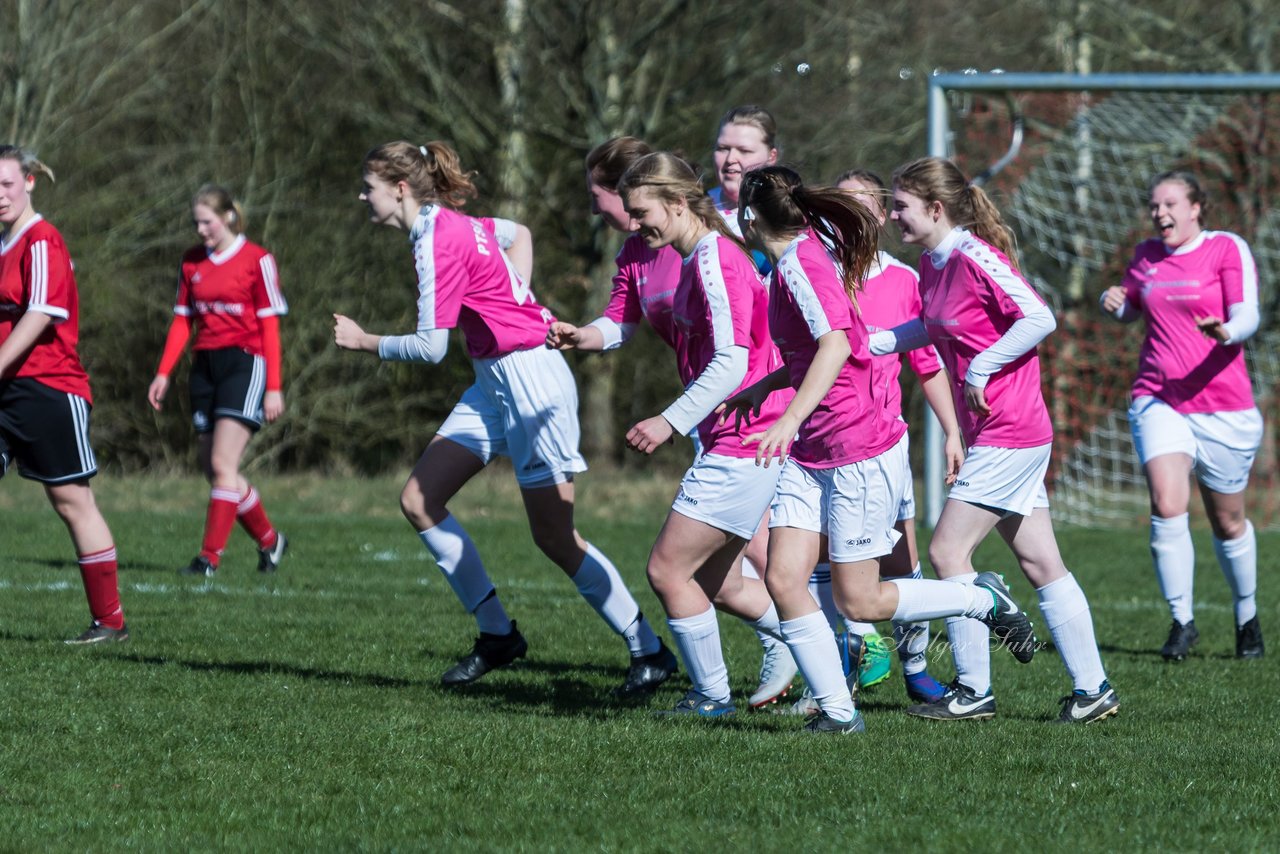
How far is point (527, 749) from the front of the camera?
4.92 meters

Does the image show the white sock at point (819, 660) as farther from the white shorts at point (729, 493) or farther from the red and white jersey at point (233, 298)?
the red and white jersey at point (233, 298)

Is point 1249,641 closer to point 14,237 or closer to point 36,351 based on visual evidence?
point 36,351

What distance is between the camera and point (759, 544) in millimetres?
6387

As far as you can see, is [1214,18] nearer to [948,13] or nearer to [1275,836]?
[948,13]

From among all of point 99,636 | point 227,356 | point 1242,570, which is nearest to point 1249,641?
point 1242,570

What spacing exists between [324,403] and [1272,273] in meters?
10.8

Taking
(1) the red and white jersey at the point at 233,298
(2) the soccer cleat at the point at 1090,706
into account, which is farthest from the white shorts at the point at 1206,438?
(1) the red and white jersey at the point at 233,298

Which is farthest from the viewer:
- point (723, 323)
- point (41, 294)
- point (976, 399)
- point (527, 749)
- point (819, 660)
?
point (41, 294)

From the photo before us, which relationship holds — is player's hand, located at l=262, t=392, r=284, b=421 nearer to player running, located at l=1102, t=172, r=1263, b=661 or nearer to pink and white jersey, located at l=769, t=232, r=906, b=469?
player running, located at l=1102, t=172, r=1263, b=661

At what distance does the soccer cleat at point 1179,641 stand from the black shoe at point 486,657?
2.90 m

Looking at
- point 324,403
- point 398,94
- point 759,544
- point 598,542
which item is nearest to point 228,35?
point 398,94

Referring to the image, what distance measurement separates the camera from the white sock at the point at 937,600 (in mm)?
5203

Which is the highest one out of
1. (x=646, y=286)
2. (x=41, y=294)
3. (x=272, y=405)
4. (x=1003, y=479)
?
(x=41, y=294)

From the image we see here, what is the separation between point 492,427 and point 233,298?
3.72 metres
